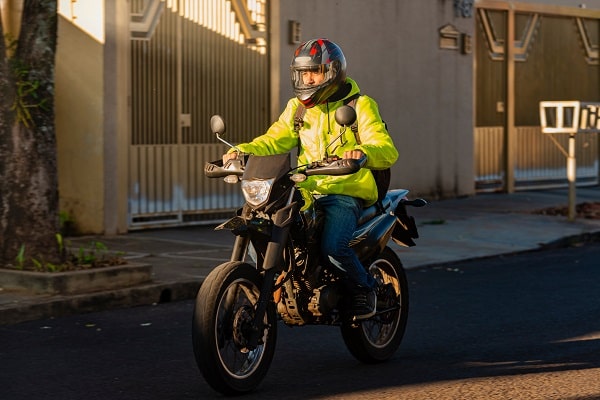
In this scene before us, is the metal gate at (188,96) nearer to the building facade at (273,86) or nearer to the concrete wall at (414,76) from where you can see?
the building facade at (273,86)

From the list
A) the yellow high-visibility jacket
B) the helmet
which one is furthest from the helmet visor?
the yellow high-visibility jacket

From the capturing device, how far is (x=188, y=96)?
53.2 ft

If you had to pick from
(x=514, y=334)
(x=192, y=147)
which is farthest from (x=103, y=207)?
(x=514, y=334)

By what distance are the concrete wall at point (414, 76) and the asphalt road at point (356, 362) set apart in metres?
7.94

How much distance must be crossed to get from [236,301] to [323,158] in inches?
36.4

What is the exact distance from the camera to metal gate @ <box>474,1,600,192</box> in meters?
21.9

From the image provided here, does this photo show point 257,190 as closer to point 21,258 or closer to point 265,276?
point 265,276

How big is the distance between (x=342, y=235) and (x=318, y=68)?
913mm

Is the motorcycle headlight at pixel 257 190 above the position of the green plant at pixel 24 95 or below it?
below

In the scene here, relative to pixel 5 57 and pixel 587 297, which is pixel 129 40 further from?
pixel 587 297

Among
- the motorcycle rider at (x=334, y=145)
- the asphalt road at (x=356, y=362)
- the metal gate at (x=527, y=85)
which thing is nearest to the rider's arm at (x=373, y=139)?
the motorcycle rider at (x=334, y=145)

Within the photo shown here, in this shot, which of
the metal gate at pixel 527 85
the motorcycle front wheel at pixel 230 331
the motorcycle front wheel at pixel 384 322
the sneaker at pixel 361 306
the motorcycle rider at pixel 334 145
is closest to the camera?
the motorcycle front wheel at pixel 230 331

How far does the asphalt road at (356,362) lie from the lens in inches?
279

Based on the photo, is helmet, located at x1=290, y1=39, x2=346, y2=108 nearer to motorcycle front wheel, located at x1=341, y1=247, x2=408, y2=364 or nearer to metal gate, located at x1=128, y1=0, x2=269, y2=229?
motorcycle front wheel, located at x1=341, y1=247, x2=408, y2=364
